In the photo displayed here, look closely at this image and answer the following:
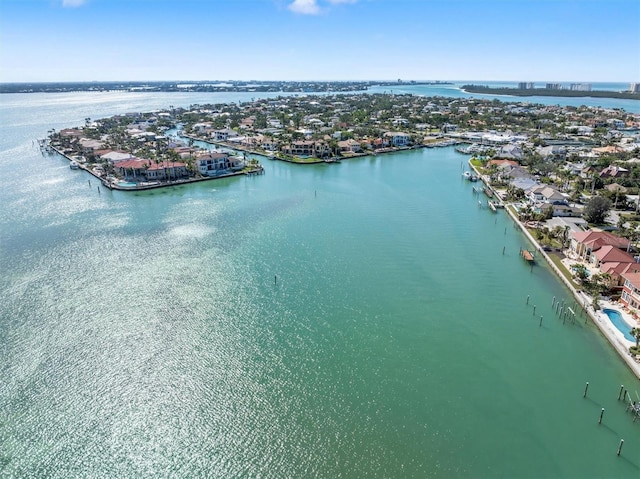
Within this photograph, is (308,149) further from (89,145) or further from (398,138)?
(89,145)

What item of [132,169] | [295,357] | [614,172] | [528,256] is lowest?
[295,357]

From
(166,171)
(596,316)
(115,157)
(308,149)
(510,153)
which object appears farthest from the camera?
(308,149)

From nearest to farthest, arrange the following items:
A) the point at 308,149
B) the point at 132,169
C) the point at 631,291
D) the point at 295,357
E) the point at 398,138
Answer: the point at 295,357, the point at 631,291, the point at 132,169, the point at 308,149, the point at 398,138

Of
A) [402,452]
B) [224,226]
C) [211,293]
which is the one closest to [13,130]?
[224,226]

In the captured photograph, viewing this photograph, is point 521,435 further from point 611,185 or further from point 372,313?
point 611,185

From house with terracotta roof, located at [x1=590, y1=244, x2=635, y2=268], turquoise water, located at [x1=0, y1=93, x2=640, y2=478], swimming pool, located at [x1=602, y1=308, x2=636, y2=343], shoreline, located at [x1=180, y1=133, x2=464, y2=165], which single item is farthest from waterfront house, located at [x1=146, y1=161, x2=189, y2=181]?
swimming pool, located at [x1=602, y1=308, x2=636, y2=343]

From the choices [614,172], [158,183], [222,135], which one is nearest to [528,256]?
[614,172]
